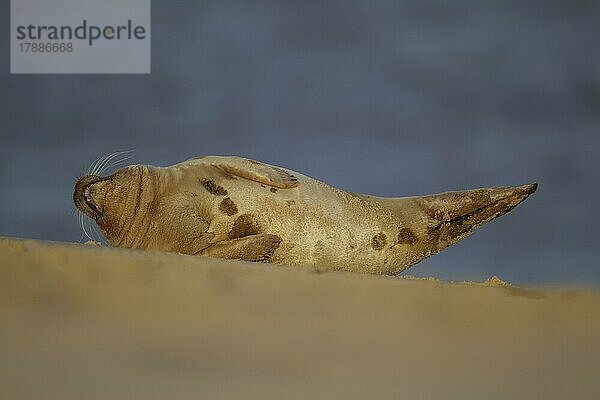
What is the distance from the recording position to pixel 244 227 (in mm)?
3045

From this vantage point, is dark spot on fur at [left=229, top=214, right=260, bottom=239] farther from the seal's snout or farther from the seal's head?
the seal's snout

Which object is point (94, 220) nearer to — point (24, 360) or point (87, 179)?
point (87, 179)

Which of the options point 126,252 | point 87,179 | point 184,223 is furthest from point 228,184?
point 126,252

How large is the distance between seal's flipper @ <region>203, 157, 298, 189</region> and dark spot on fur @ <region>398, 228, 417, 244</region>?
19.4 inches

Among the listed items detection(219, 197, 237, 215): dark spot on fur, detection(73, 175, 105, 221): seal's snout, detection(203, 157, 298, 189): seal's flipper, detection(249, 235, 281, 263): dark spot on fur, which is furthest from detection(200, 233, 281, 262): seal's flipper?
detection(73, 175, 105, 221): seal's snout

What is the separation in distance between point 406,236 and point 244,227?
705 mm

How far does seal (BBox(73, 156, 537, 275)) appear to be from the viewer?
2996mm

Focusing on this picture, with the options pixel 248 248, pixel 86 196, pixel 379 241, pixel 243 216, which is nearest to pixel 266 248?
pixel 248 248

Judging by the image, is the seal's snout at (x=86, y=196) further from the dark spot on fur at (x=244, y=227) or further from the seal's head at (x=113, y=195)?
the dark spot on fur at (x=244, y=227)

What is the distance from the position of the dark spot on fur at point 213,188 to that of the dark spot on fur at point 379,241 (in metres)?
0.62

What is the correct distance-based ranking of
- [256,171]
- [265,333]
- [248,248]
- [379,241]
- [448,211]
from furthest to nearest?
[448,211] < [379,241] < [256,171] < [248,248] < [265,333]

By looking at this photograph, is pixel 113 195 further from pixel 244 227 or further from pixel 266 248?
pixel 266 248

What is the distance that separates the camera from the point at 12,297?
183 cm

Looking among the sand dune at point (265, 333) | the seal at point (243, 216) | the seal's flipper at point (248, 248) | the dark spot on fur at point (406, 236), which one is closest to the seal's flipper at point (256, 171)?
the seal at point (243, 216)
